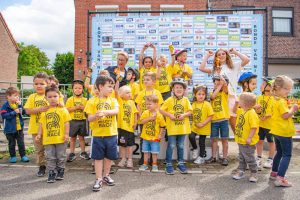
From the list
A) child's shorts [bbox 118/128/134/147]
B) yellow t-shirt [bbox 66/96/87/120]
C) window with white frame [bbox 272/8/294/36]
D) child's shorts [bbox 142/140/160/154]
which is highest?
window with white frame [bbox 272/8/294/36]

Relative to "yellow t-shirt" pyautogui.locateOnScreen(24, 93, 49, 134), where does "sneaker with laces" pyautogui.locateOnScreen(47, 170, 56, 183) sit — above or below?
below

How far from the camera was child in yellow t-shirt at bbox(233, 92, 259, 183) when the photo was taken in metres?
4.99

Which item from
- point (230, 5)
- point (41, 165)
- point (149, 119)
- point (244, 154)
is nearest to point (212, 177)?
point (244, 154)

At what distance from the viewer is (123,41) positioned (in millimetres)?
8969

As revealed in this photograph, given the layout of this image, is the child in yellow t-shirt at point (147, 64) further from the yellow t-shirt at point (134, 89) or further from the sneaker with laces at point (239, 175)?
the sneaker with laces at point (239, 175)

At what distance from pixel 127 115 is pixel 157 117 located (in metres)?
0.57

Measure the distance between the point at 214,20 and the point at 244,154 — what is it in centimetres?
492

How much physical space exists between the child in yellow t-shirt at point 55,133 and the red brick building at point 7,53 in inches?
1072

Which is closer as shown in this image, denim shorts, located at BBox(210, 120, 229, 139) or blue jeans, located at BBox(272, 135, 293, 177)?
blue jeans, located at BBox(272, 135, 293, 177)

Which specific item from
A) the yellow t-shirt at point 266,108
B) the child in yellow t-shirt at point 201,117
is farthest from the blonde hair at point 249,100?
the child in yellow t-shirt at point 201,117

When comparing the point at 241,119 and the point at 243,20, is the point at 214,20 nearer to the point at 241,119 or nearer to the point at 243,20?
the point at 243,20

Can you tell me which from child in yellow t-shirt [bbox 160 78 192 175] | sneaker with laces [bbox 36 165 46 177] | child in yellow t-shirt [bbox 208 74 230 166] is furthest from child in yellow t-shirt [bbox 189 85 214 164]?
sneaker with laces [bbox 36 165 46 177]

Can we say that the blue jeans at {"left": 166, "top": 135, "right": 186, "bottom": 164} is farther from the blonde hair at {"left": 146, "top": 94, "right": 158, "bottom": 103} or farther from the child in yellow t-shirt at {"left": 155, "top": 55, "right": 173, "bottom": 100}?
the child in yellow t-shirt at {"left": 155, "top": 55, "right": 173, "bottom": 100}

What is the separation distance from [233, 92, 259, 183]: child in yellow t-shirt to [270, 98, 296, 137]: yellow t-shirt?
0.32 metres
